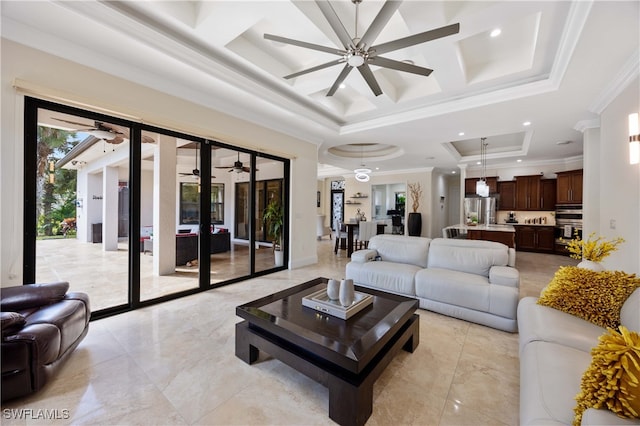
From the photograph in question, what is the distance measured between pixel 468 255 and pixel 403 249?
845 mm

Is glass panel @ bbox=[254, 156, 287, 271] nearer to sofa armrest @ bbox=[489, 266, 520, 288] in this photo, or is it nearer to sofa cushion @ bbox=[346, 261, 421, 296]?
sofa cushion @ bbox=[346, 261, 421, 296]

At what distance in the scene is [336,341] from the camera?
166 cm

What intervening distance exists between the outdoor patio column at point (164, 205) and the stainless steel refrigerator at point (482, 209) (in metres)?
8.14

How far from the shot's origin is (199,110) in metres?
3.67

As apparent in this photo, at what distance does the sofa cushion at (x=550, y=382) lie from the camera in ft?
3.57

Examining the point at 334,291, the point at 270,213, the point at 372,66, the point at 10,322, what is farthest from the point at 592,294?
the point at 270,213

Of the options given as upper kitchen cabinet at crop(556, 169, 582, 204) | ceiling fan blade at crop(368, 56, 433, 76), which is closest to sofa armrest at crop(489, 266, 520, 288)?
ceiling fan blade at crop(368, 56, 433, 76)

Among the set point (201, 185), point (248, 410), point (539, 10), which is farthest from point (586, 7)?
point (201, 185)

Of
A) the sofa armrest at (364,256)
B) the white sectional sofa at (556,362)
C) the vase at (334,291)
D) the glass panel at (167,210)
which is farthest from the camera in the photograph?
the sofa armrest at (364,256)

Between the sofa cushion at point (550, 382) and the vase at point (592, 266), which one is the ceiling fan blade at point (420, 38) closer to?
the sofa cushion at point (550, 382)

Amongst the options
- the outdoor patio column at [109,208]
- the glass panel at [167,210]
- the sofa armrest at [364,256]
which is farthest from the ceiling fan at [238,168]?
the sofa armrest at [364,256]

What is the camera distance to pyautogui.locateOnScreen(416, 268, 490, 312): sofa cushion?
2.78 m

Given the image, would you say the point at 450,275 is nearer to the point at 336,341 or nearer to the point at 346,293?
the point at 346,293

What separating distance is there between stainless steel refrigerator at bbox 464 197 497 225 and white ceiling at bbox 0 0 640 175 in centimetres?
345
